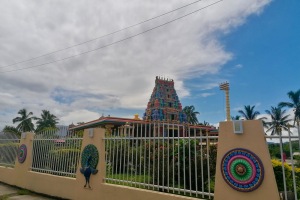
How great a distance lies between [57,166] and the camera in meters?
7.13

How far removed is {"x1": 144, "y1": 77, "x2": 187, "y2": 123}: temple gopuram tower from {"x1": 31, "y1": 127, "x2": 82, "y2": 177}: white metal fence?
20.1 meters

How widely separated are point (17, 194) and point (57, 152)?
69.8 inches

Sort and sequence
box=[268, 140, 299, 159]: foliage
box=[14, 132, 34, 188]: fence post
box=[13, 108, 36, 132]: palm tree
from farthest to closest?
1. box=[13, 108, 36, 132]: palm tree
2. box=[14, 132, 34, 188]: fence post
3. box=[268, 140, 299, 159]: foliage

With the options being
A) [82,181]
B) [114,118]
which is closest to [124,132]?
[82,181]

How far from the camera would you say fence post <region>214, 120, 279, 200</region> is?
339 centimetres

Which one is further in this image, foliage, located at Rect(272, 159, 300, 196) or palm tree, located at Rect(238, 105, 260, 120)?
palm tree, located at Rect(238, 105, 260, 120)

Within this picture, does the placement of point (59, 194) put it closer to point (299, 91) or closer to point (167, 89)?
point (167, 89)

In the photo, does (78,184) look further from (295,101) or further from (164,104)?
(295,101)

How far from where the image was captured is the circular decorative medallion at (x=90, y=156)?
5.91 meters

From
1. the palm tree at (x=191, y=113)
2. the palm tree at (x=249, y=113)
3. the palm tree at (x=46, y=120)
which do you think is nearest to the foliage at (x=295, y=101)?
the palm tree at (x=249, y=113)

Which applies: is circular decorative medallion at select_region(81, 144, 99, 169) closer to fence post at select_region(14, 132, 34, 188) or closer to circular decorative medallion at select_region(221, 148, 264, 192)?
fence post at select_region(14, 132, 34, 188)

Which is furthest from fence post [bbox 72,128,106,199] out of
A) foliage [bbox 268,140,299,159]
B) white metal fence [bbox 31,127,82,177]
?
foliage [bbox 268,140,299,159]

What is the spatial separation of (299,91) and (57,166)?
3440 cm

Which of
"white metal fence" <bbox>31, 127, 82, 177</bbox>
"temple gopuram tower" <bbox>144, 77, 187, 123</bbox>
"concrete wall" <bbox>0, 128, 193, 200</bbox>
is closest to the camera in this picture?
"concrete wall" <bbox>0, 128, 193, 200</bbox>
